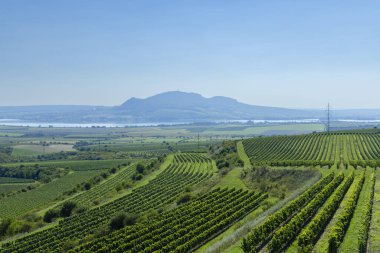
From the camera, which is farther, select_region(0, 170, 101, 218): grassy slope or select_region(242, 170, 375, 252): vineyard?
select_region(0, 170, 101, 218): grassy slope

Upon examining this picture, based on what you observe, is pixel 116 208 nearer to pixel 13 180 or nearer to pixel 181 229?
pixel 181 229

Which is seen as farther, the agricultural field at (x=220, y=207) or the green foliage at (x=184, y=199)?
the green foliage at (x=184, y=199)

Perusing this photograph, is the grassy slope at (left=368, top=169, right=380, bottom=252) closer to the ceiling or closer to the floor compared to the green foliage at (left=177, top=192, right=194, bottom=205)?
closer to the ceiling

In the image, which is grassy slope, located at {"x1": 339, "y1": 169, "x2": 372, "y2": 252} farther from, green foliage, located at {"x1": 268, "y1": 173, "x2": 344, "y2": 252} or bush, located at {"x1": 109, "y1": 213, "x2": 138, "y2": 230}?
bush, located at {"x1": 109, "y1": 213, "x2": 138, "y2": 230}

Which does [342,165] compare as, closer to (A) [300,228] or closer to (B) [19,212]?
(A) [300,228]

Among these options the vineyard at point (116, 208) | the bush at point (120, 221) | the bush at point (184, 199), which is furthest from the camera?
the bush at point (184, 199)

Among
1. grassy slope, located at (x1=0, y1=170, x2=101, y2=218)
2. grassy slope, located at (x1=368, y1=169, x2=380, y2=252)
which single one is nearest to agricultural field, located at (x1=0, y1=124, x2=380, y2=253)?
grassy slope, located at (x1=368, y1=169, x2=380, y2=252)

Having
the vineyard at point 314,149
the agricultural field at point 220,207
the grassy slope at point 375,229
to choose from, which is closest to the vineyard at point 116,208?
the agricultural field at point 220,207

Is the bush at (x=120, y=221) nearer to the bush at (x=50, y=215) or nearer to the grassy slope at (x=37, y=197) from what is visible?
the bush at (x=50, y=215)
